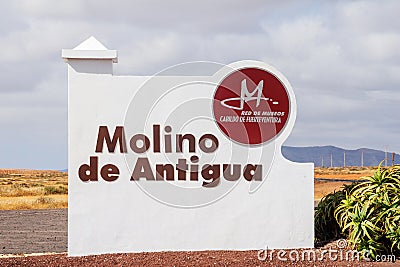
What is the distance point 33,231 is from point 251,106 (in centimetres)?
1139

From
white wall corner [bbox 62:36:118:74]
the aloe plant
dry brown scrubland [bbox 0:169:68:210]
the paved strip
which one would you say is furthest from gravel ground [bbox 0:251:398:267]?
dry brown scrubland [bbox 0:169:68:210]

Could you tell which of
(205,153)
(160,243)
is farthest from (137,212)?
(205,153)

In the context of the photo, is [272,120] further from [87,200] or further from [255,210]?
[87,200]

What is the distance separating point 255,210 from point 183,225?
1.39 metres

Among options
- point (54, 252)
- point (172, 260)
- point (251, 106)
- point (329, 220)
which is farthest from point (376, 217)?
point (54, 252)

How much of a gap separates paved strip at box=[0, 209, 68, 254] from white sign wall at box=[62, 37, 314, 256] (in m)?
5.13

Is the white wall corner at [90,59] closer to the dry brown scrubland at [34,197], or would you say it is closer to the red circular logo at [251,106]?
the red circular logo at [251,106]

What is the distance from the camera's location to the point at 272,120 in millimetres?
13508

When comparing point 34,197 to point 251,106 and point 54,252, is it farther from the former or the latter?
point 251,106

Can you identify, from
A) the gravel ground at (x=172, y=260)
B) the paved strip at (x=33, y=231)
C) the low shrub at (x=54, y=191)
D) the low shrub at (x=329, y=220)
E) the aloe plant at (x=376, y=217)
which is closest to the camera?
the gravel ground at (x=172, y=260)

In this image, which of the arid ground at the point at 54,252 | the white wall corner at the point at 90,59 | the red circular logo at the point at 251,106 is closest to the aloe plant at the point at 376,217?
the arid ground at the point at 54,252

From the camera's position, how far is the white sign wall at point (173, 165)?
513 inches

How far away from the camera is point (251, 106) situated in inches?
530

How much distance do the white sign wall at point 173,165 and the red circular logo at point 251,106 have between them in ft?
0.06
